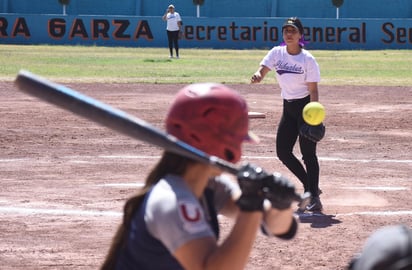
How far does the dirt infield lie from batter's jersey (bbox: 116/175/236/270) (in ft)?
15.2

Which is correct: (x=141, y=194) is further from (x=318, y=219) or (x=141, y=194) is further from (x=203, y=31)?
(x=203, y=31)

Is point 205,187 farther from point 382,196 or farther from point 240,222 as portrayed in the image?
point 382,196

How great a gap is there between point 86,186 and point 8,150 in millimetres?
3146

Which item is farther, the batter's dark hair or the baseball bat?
the batter's dark hair

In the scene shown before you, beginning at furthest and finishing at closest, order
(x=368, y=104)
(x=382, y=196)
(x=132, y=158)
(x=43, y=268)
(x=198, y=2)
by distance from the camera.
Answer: (x=198, y=2), (x=368, y=104), (x=132, y=158), (x=382, y=196), (x=43, y=268)

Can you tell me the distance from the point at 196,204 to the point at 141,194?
256 mm

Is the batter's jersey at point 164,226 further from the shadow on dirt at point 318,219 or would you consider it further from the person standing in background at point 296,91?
the person standing in background at point 296,91

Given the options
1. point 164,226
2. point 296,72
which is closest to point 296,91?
point 296,72

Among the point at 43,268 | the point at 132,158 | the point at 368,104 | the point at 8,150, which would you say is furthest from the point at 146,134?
the point at 368,104

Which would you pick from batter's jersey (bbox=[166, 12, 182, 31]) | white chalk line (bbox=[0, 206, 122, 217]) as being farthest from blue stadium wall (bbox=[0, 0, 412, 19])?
white chalk line (bbox=[0, 206, 122, 217])

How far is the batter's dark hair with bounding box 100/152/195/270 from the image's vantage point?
3562mm

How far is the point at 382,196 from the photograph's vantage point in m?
11.1

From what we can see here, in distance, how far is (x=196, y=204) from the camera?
135 inches

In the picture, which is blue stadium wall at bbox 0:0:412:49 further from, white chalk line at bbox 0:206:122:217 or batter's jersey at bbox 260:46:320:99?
white chalk line at bbox 0:206:122:217
